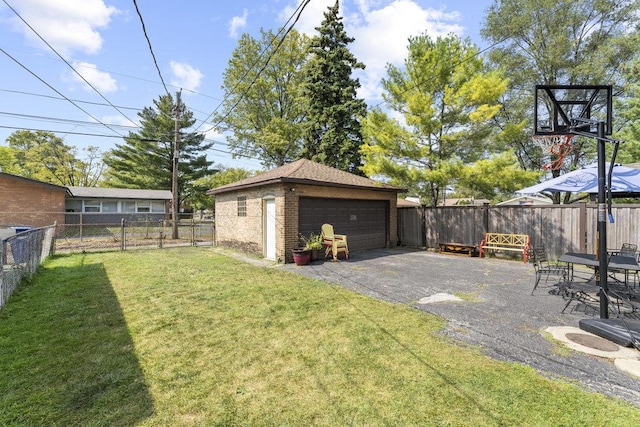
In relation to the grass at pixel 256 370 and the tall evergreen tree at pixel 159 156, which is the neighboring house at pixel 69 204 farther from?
the grass at pixel 256 370

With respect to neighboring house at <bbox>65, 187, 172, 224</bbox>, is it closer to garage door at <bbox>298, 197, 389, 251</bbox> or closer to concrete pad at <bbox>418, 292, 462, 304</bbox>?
garage door at <bbox>298, 197, 389, 251</bbox>

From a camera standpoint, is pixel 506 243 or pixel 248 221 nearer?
pixel 506 243

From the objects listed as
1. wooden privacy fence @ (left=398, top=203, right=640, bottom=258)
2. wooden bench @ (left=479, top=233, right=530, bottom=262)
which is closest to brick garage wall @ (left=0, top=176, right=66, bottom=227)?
wooden privacy fence @ (left=398, top=203, right=640, bottom=258)

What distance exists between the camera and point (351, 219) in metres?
11.4

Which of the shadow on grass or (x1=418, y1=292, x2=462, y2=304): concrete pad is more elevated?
(x1=418, y1=292, x2=462, y2=304): concrete pad

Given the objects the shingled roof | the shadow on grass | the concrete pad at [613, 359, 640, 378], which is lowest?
the shadow on grass

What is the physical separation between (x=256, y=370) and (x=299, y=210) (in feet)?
22.7

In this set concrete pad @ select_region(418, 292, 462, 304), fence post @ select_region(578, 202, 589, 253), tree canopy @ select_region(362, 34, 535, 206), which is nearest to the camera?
concrete pad @ select_region(418, 292, 462, 304)

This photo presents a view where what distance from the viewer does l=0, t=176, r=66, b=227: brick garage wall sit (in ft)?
57.2

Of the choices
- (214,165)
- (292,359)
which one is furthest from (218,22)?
(214,165)

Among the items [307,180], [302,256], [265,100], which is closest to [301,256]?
[302,256]

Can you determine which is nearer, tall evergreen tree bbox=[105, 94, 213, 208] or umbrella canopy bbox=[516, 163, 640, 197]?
umbrella canopy bbox=[516, 163, 640, 197]

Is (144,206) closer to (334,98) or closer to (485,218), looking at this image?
(334,98)

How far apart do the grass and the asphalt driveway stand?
1.16 ft
